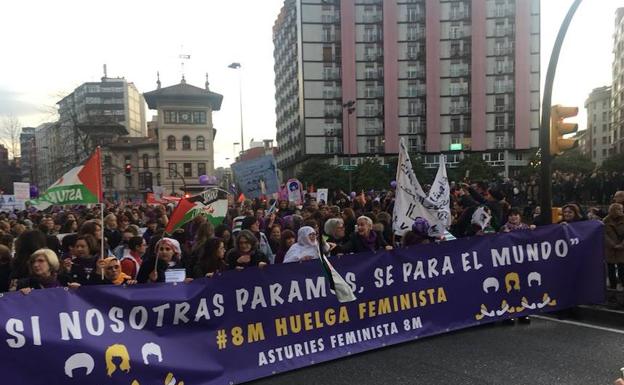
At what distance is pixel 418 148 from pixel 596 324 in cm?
6988

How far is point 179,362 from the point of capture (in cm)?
424

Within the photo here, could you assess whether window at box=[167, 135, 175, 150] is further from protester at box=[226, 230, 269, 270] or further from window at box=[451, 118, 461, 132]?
protester at box=[226, 230, 269, 270]

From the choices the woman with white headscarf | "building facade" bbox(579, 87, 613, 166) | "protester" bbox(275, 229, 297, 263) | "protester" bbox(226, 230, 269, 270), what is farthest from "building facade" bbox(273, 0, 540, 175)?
"protester" bbox(226, 230, 269, 270)

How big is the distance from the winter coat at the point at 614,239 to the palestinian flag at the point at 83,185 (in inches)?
272

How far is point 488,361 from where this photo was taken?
4.94m

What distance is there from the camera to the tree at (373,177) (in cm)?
5631

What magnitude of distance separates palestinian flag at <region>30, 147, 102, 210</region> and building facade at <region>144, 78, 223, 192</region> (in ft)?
198

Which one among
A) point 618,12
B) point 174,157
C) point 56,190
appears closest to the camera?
point 56,190

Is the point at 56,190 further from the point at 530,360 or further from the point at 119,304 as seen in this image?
the point at 530,360

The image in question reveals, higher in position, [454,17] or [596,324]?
[454,17]

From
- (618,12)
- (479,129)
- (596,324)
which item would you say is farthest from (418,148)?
(596,324)

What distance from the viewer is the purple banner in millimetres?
3799

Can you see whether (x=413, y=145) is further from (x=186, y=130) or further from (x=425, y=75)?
(x=186, y=130)

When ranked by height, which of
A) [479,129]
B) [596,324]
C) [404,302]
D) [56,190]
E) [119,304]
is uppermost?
[479,129]
